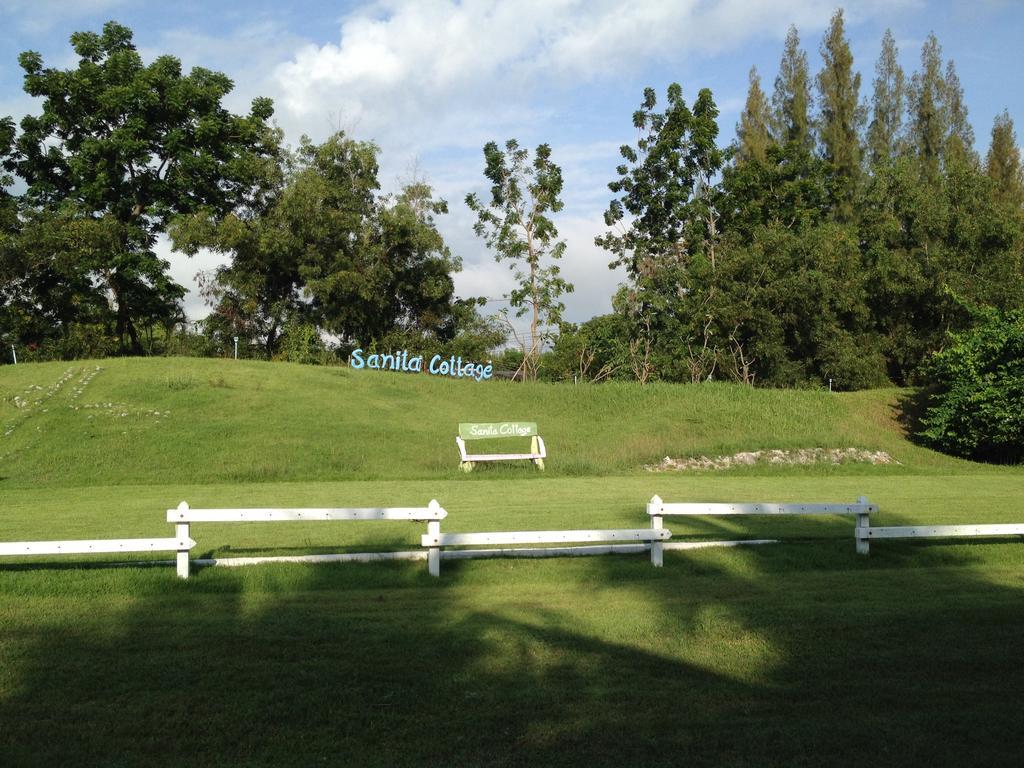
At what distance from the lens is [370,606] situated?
802 centimetres

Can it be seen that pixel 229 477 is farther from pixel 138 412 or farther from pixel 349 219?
pixel 349 219

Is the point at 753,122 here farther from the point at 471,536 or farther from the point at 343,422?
the point at 471,536

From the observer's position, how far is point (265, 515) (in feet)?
29.1

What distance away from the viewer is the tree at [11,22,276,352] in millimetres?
43938

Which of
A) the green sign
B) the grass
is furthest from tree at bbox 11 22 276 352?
the grass

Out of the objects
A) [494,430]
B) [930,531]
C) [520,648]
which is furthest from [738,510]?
[494,430]

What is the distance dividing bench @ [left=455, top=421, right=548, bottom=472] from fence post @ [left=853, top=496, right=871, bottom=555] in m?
14.4

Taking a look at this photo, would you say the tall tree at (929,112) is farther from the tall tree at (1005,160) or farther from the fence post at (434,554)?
the fence post at (434,554)

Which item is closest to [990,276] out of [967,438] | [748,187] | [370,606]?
[748,187]

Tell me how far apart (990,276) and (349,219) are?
3010 centimetres

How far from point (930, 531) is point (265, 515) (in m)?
6.74

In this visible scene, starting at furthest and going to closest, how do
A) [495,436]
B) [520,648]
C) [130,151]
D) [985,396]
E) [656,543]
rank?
[130,151]
[985,396]
[495,436]
[656,543]
[520,648]

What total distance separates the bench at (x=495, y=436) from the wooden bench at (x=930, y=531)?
14.5 meters

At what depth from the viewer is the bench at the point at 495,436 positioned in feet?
79.2
